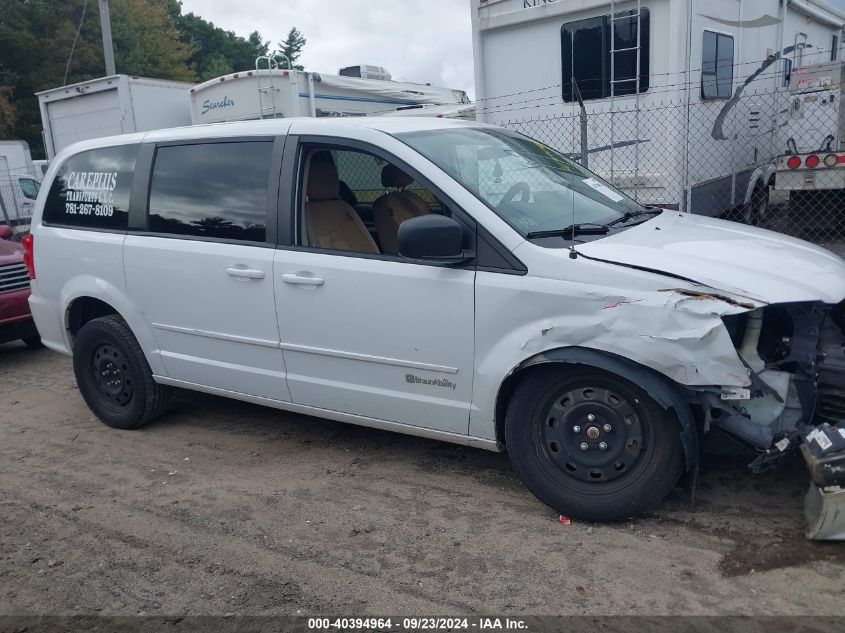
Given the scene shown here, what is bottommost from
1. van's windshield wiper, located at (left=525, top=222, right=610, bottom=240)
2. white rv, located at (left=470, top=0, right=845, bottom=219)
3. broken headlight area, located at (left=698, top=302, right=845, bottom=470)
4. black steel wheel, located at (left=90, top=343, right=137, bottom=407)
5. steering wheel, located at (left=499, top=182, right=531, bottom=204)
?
black steel wheel, located at (left=90, top=343, right=137, bottom=407)

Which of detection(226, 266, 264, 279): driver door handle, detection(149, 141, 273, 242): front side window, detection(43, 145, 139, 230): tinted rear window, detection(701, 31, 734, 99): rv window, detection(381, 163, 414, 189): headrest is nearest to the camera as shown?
detection(226, 266, 264, 279): driver door handle

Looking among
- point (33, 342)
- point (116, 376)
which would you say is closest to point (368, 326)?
point (116, 376)

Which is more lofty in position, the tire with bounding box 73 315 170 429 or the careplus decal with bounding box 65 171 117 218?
the careplus decal with bounding box 65 171 117 218

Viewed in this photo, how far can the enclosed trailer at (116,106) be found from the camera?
1322 centimetres

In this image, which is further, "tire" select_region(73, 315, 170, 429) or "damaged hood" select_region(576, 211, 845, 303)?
"tire" select_region(73, 315, 170, 429)

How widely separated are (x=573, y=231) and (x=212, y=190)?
226 cm

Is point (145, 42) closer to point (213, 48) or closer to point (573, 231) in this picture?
point (213, 48)

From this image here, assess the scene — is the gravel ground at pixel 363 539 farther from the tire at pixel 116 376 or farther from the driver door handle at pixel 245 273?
the driver door handle at pixel 245 273

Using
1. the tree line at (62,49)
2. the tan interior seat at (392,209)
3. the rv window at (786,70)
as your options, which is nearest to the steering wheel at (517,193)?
the tan interior seat at (392,209)

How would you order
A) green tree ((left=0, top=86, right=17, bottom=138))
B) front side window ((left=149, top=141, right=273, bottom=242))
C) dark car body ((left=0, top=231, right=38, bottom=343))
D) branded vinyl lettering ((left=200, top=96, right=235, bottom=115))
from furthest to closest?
1. green tree ((left=0, top=86, right=17, bottom=138))
2. branded vinyl lettering ((left=200, top=96, right=235, bottom=115))
3. dark car body ((left=0, top=231, right=38, bottom=343))
4. front side window ((left=149, top=141, right=273, bottom=242))

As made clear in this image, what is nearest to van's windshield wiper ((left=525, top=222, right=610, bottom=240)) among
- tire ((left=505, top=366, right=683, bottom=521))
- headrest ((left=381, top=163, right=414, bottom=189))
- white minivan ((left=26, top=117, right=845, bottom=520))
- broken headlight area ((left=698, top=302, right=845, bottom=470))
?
white minivan ((left=26, top=117, right=845, bottom=520))

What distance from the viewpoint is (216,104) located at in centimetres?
1238

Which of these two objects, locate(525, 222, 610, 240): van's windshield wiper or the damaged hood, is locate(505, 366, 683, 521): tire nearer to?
the damaged hood

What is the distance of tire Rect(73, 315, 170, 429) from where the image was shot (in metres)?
5.22
